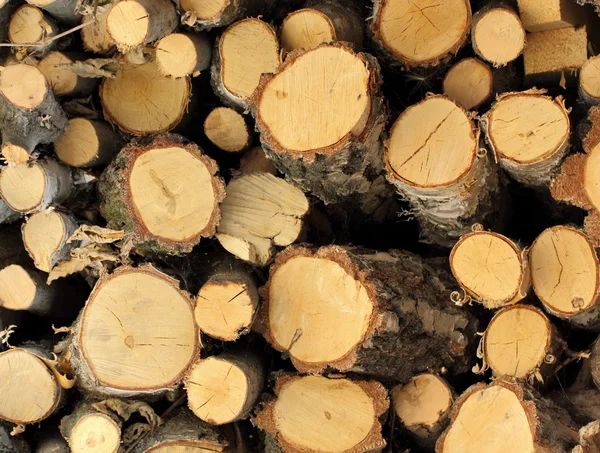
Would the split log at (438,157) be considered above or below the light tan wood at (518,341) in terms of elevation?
above

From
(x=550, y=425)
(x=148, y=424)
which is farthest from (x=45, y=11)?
(x=550, y=425)

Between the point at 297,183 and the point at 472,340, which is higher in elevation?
the point at 297,183

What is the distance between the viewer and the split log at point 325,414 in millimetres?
2432

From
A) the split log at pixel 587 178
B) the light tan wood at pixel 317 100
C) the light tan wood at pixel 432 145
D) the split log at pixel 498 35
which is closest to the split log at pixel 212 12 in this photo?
the light tan wood at pixel 317 100

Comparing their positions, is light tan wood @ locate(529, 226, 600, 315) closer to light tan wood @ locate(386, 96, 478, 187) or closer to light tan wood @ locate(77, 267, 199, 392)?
light tan wood @ locate(386, 96, 478, 187)

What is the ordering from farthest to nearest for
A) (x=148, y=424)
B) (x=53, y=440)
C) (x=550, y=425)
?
(x=53, y=440)
(x=148, y=424)
(x=550, y=425)

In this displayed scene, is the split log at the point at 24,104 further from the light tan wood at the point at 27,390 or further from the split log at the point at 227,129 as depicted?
the light tan wood at the point at 27,390

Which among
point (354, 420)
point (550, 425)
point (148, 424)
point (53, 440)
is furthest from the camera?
point (53, 440)

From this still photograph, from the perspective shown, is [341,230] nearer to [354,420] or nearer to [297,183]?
[297,183]

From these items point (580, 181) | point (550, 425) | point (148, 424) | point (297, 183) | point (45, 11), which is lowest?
point (148, 424)

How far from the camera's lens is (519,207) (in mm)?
3006

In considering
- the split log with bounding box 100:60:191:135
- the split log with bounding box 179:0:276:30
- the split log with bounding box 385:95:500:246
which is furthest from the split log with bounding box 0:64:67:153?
the split log with bounding box 385:95:500:246

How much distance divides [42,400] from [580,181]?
93.9 inches

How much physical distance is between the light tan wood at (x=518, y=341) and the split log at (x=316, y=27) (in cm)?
132
